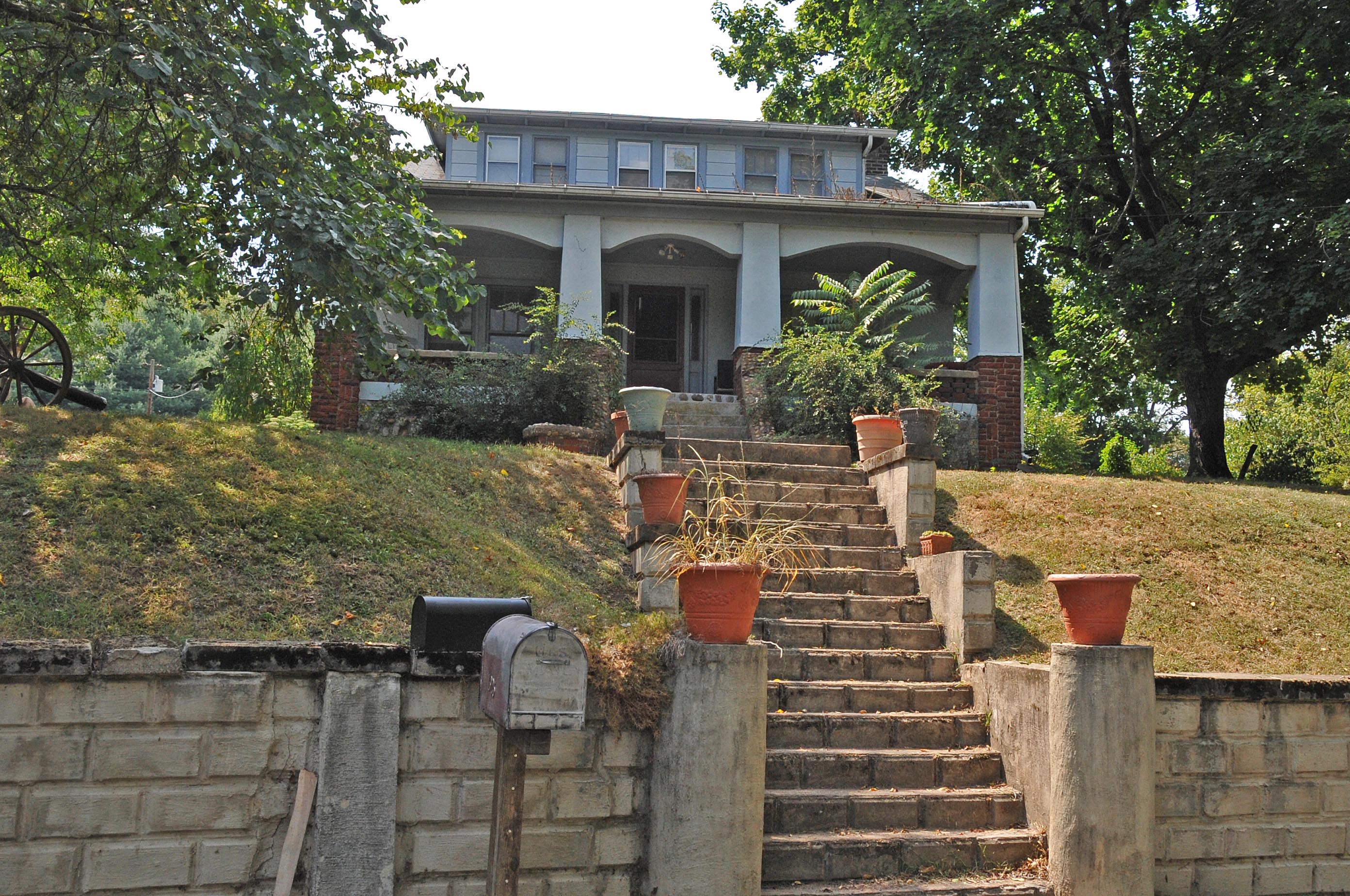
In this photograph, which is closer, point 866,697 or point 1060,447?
point 866,697

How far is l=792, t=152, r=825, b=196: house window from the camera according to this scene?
17734mm

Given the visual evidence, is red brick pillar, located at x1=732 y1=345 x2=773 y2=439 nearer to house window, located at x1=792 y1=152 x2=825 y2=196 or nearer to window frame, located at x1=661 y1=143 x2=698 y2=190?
window frame, located at x1=661 y1=143 x2=698 y2=190

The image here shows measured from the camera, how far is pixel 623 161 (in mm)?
17422

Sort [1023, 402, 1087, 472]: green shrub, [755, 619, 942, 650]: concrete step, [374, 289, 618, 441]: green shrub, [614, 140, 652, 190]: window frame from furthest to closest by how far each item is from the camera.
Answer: [614, 140, 652, 190]: window frame → [1023, 402, 1087, 472]: green shrub → [374, 289, 618, 441]: green shrub → [755, 619, 942, 650]: concrete step

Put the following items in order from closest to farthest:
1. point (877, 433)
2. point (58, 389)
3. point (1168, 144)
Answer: point (877, 433), point (58, 389), point (1168, 144)

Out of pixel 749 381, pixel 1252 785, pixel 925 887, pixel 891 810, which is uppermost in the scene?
pixel 749 381

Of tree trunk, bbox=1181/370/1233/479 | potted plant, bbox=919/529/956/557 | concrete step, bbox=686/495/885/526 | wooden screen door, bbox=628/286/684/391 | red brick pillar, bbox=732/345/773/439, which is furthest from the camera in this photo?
wooden screen door, bbox=628/286/684/391

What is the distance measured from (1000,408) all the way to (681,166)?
6.96 meters

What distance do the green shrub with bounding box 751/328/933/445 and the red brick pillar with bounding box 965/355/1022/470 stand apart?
191 centimetres

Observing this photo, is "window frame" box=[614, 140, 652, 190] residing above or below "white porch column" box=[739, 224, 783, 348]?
above

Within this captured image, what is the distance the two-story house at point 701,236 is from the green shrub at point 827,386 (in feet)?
6.72

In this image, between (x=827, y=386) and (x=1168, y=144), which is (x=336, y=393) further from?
(x=1168, y=144)

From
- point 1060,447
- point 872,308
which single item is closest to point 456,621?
point 872,308

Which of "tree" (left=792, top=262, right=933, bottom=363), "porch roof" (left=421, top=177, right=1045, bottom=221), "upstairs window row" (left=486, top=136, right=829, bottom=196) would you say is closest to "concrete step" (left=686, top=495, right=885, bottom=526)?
"tree" (left=792, top=262, right=933, bottom=363)
